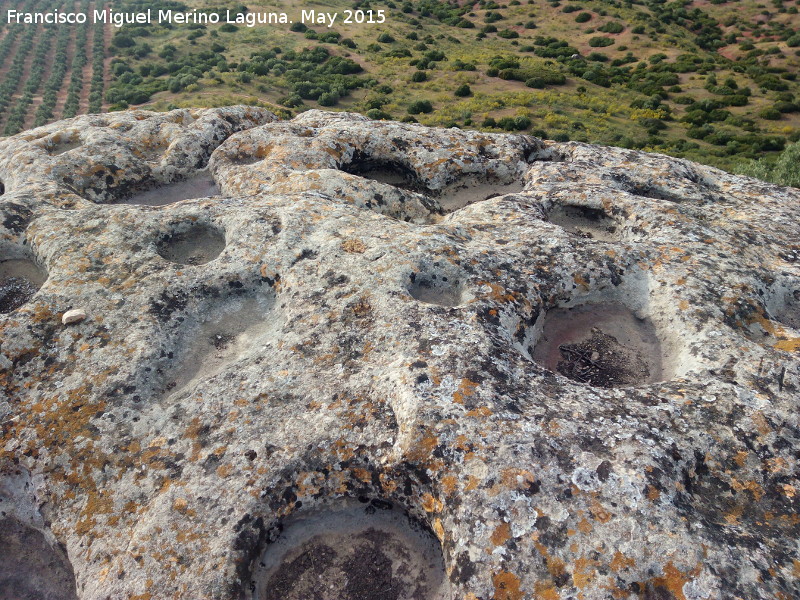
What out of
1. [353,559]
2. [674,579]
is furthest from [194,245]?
[674,579]

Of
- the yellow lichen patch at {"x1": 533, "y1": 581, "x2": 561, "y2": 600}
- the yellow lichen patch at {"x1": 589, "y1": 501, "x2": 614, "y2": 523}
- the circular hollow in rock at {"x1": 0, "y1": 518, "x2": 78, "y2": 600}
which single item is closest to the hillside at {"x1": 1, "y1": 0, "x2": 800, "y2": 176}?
the yellow lichen patch at {"x1": 589, "y1": 501, "x2": 614, "y2": 523}

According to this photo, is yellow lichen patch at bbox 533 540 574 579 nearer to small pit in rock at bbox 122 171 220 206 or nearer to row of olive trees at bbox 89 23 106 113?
small pit in rock at bbox 122 171 220 206

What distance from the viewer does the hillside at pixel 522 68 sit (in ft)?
145

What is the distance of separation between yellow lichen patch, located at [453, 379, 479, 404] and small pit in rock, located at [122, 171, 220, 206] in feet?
29.7

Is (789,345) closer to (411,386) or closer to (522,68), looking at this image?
(411,386)

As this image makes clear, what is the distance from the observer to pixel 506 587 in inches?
199

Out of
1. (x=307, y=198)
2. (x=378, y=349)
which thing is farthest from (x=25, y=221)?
(x=378, y=349)

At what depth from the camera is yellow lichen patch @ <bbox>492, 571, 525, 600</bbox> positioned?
4984 millimetres

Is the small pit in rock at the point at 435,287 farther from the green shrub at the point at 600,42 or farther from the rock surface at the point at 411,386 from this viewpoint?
the green shrub at the point at 600,42

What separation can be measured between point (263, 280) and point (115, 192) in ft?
21.1

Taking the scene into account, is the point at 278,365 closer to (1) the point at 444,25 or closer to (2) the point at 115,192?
(2) the point at 115,192

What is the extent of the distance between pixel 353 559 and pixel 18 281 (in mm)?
8364

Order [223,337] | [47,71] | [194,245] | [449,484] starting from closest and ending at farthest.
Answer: [449,484] < [223,337] < [194,245] < [47,71]

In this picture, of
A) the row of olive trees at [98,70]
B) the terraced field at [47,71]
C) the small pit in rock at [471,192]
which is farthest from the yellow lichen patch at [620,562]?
the row of olive trees at [98,70]
